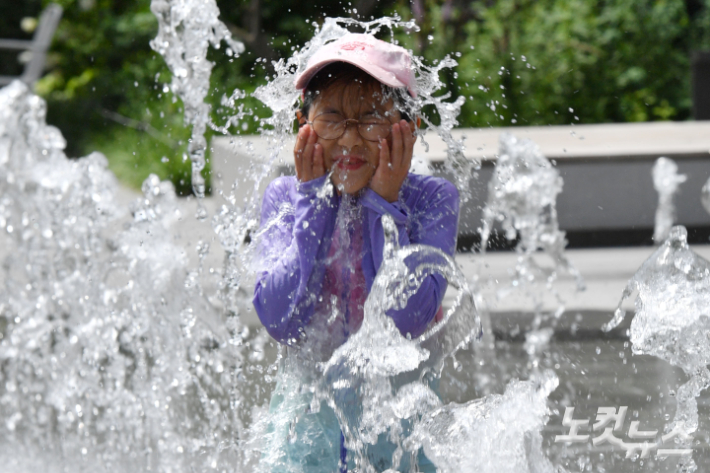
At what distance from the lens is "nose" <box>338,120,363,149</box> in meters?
1.83

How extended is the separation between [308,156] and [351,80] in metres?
0.18

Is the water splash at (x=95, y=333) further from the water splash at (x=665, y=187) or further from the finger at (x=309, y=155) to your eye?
the water splash at (x=665, y=187)

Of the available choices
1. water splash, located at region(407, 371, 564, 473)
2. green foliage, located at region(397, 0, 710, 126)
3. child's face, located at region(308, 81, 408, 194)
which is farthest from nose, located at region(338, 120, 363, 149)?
green foliage, located at region(397, 0, 710, 126)

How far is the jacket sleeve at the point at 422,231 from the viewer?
1.79 m

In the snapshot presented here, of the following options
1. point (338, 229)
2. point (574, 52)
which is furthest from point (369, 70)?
point (574, 52)

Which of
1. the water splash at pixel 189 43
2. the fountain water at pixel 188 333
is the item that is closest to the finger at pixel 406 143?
the fountain water at pixel 188 333

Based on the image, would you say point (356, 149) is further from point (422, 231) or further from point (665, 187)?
point (665, 187)

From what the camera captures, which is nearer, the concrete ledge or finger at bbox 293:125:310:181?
finger at bbox 293:125:310:181

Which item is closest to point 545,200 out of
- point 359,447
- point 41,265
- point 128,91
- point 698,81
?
point 41,265

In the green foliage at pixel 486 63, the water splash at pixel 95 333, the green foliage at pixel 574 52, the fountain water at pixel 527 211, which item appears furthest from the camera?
the green foliage at pixel 574 52

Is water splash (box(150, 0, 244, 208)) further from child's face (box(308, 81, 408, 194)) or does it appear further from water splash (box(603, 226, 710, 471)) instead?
water splash (box(603, 226, 710, 471))

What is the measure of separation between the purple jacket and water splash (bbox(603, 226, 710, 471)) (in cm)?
86

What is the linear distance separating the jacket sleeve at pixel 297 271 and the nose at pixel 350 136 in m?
0.09

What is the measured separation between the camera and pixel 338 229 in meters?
1.88
